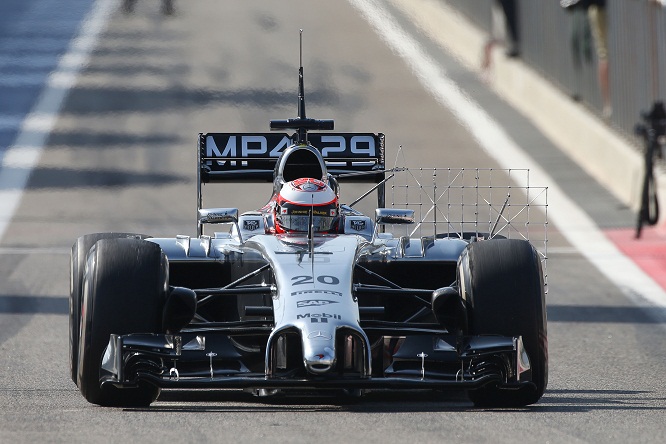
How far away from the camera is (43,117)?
2828 cm

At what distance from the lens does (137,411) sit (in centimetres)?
944

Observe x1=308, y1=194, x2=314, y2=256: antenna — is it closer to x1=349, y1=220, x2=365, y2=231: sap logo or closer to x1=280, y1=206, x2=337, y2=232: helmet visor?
x1=280, y1=206, x2=337, y2=232: helmet visor

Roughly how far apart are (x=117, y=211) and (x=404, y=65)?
11.4m

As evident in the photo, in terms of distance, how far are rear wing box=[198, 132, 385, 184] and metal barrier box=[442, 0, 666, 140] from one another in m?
9.40

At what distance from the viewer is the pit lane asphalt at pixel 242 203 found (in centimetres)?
880

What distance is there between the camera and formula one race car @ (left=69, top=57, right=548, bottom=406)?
9.44m

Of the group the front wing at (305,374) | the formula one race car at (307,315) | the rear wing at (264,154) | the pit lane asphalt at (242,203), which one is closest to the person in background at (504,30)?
the pit lane asphalt at (242,203)

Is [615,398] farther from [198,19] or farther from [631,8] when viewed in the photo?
[198,19]

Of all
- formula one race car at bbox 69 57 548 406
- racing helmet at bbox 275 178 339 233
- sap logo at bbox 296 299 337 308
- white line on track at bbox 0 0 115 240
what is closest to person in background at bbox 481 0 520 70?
white line on track at bbox 0 0 115 240

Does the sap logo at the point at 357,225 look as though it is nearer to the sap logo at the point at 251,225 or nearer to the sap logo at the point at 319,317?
the sap logo at the point at 251,225

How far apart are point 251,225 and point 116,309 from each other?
2.10 m

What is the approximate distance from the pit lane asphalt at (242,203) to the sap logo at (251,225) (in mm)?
1467

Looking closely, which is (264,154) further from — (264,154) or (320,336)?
(320,336)

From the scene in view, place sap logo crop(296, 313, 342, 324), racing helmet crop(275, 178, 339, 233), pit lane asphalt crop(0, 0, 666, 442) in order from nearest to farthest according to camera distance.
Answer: pit lane asphalt crop(0, 0, 666, 442) → sap logo crop(296, 313, 342, 324) → racing helmet crop(275, 178, 339, 233)
